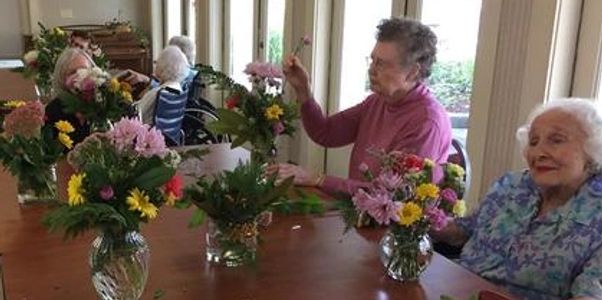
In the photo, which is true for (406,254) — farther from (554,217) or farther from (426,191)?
(554,217)

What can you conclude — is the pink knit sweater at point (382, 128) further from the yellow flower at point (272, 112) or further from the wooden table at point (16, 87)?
the wooden table at point (16, 87)

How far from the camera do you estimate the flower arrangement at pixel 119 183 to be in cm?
107

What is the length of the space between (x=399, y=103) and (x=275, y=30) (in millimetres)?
2788

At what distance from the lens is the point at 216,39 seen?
226 inches

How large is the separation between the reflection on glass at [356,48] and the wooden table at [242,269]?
2090 mm

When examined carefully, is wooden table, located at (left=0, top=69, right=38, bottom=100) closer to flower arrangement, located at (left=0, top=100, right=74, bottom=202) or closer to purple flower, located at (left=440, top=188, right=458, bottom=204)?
flower arrangement, located at (left=0, top=100, right=74, bottom=202)

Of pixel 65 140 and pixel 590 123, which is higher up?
pixel 590 123

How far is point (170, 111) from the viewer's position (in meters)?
3.85

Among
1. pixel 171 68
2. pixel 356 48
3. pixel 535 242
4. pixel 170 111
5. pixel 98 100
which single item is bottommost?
pixel 170 111

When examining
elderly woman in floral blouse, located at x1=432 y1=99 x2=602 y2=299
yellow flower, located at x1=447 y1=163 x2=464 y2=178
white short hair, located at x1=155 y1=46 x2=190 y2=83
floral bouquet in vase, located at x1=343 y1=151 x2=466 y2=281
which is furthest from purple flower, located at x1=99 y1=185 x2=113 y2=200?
white short hair, located at x1=155 y1=46 x2=190 y2=83

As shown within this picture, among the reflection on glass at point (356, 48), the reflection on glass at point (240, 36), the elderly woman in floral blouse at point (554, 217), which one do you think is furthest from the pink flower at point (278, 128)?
the reflection on glass at point (240, 36)

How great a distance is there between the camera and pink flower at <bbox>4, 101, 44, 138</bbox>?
163 centimetres

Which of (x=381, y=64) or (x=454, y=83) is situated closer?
(x=381, y=64)

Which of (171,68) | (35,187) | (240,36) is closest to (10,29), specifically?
(240,36)
